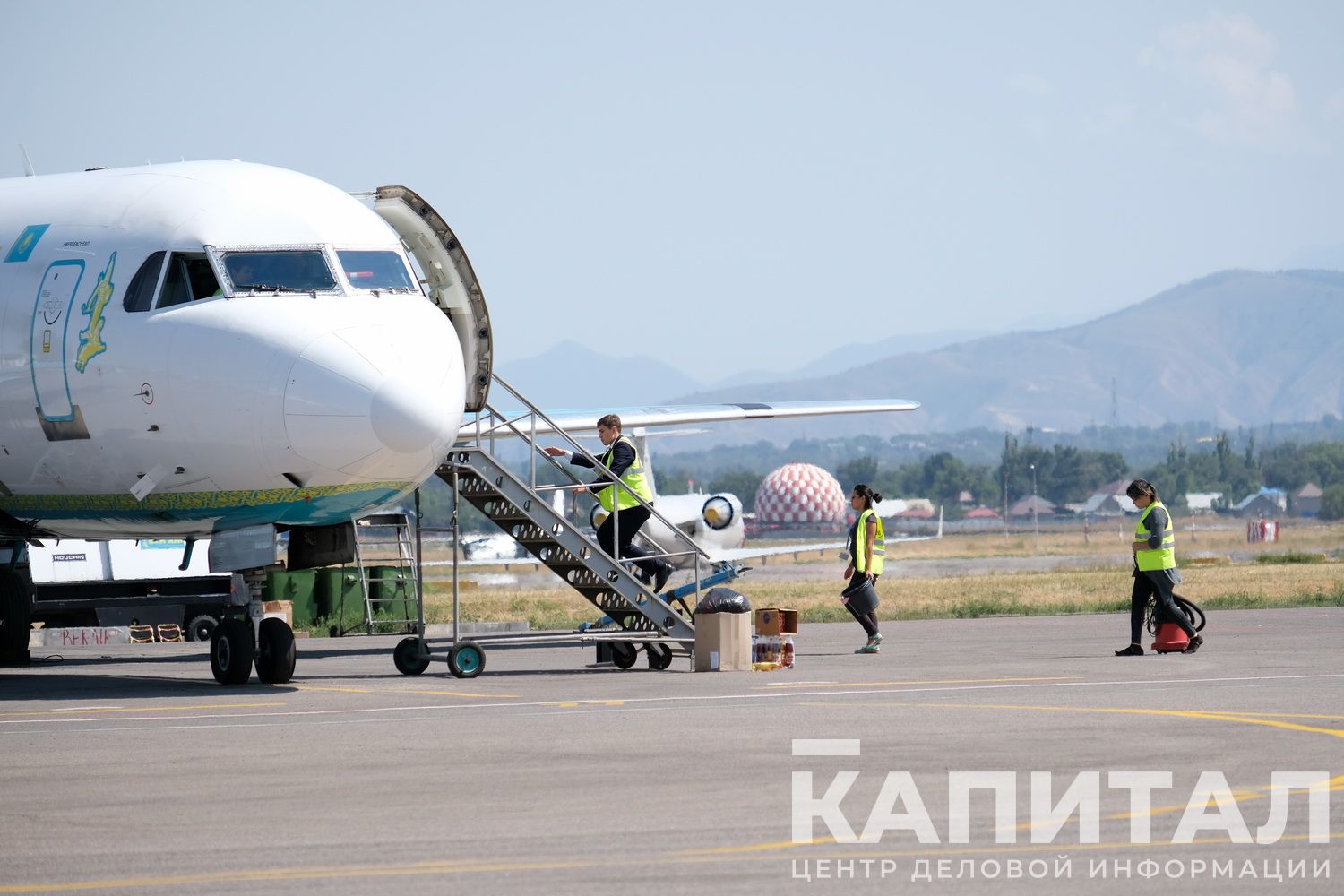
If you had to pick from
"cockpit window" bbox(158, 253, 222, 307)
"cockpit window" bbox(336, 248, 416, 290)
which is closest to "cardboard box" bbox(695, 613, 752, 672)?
"cockpit window" bbox(336, 248, 416, 290)

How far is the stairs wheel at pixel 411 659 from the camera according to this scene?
2125cm

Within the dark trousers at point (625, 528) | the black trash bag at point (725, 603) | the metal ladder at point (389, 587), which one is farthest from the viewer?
the metal ladder at point (389, 587)

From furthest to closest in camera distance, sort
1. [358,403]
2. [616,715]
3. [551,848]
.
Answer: [358,403]
[616,715]
[551,848]

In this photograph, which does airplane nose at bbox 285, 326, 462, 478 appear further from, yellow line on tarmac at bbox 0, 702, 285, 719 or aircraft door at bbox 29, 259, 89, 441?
aircraft door at bbox 29, 259, 89, 441

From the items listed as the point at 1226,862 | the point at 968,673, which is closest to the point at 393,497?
the point at 968,673

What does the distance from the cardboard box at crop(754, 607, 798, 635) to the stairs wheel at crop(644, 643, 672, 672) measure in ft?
4.39

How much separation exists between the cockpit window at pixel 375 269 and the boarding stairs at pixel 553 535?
2973 mm

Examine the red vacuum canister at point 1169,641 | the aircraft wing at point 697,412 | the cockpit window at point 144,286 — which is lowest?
the red vacuum canister at point 1169,641

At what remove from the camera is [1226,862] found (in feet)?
28.0

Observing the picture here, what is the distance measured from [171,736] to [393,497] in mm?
4856

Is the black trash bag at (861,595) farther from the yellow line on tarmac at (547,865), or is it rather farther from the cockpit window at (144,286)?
the yellow line on tarmac at (547,865)

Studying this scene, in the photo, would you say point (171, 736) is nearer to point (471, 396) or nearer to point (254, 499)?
point (254, 499)

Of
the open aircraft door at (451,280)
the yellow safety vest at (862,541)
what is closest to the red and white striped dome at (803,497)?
the yellow safety vest at (862,541)

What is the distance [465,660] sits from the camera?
66.7ft
